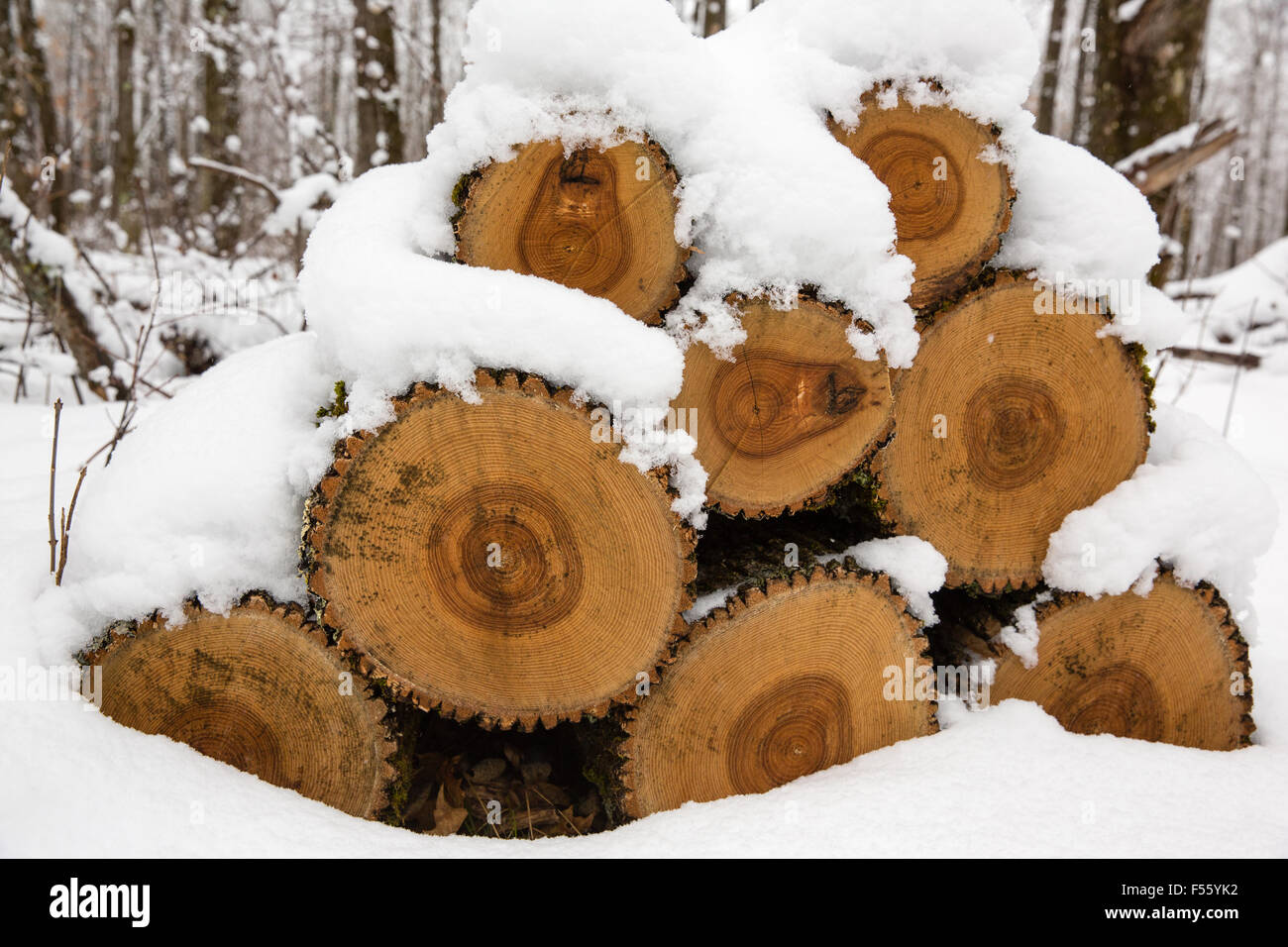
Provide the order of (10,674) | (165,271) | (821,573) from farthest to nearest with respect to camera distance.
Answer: (165,271) < (821,573) < (10,674)

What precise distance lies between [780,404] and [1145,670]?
125 cm

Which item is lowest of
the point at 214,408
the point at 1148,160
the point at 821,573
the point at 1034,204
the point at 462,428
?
the point at 821,573

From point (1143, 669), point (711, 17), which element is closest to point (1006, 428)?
point (1143, 669)

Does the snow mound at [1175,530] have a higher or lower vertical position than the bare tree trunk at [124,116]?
lower

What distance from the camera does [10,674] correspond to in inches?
62.2

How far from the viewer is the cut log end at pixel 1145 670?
6.52 ft

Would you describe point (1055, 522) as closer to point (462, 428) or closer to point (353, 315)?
point (462, 428)

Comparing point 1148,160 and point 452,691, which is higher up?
point 1148,160

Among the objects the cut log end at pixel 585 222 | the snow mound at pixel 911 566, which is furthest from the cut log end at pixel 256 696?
the snow mound at pixel 911 566

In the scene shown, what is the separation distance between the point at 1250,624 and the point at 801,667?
4.44 ft

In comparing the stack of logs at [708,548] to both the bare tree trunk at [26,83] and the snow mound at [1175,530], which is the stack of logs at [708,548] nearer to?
the snow mound at [1175,530]

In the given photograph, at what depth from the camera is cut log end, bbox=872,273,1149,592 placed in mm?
1860

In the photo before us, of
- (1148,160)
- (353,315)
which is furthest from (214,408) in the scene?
(1148,160)

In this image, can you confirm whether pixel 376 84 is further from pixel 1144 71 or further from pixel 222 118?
pixel 1144 71
